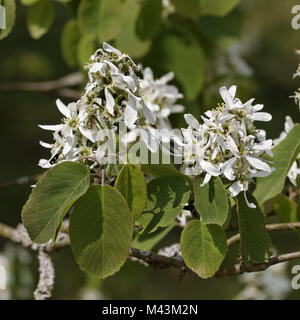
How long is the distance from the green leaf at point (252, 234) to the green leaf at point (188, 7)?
0.83 meters

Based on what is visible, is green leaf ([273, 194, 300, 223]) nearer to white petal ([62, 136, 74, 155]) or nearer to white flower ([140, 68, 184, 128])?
white flower ([140, 68, 184, 128])

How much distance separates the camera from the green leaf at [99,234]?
979mm

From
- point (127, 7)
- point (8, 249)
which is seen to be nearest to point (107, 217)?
point (127, 7)

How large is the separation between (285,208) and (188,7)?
726mm

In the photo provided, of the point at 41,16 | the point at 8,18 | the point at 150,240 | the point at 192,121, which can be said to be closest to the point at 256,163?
the point at 192,121

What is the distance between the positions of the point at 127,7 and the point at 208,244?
0.92m

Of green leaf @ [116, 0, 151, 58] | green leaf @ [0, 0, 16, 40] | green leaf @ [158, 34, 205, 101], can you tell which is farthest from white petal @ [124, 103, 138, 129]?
green leaf @ [158, 34, 205, 101]

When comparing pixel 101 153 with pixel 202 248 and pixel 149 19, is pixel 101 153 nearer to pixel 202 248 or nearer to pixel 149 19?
pixel 202 248

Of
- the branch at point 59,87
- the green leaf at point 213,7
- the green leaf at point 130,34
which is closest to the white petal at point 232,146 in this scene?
the green leaf at point 130,34

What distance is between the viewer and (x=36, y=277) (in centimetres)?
227

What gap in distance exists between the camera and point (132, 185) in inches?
39.8

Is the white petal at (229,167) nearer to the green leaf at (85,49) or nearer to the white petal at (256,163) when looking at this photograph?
the white petal at (256,163)

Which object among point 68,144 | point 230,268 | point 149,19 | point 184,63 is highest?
point 149,19
